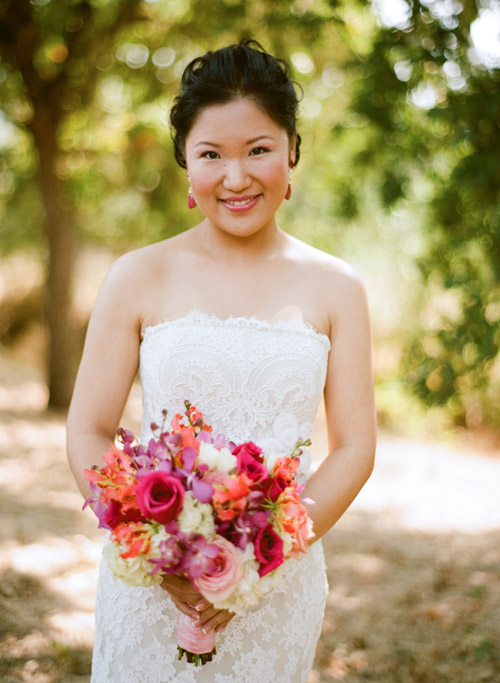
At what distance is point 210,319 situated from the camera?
2240 mm

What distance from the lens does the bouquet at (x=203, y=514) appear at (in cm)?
159

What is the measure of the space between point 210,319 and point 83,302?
1114 centimetres

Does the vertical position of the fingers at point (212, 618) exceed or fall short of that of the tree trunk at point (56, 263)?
it falls short

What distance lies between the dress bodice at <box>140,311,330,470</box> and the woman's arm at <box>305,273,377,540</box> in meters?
0.07

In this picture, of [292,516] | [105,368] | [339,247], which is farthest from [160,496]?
[339,247]

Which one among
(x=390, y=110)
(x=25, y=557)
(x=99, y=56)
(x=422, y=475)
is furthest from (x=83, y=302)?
(x=390, y=110)

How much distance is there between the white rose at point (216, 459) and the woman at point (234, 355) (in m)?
0.56

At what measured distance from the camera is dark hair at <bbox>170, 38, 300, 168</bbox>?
2.14m

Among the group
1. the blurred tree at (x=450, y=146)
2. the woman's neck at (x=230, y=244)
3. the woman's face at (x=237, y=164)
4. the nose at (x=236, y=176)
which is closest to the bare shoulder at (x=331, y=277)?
the woman's neck at (x=230, y=244)

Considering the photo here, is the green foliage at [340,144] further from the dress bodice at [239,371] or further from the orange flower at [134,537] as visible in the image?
the orange flower at [134,537]

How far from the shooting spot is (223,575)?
5.20ft

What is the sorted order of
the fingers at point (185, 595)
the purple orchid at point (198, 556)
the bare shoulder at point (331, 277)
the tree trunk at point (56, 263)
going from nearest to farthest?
the purple orchid at point (198, 556) → the fingers at point (185, 595) → the bare shoulder at point (331, 277) → the tree trunk at point (56, 263)

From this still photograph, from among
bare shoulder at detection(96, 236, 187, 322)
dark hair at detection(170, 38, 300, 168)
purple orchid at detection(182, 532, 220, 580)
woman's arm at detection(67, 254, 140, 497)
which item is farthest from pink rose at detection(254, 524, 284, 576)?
dark hair at detection(170, 38, 300, 168)

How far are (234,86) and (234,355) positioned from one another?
34.0 inches
